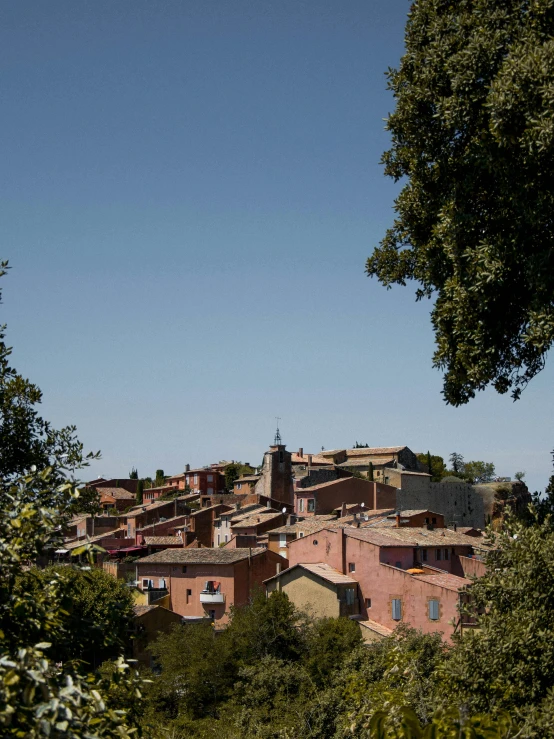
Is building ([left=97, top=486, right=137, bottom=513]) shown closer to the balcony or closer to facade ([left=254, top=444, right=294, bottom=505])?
facade ([left=254, top=444, right=294, bottom=505])

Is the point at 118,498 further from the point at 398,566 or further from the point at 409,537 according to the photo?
the point at 398,566

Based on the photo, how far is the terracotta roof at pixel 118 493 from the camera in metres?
100

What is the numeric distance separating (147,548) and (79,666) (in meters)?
59.5

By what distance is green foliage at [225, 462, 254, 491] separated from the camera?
9994 centimetres

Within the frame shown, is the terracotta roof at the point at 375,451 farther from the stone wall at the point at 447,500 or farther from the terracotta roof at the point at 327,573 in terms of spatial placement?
the terracotta roof at the point at 327,573

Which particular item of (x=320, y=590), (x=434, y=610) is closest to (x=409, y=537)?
(x=320, y=590)

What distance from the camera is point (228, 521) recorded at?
66938mm

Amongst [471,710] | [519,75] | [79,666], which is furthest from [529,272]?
[79,666]

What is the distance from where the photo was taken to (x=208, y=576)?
4909 centimetres

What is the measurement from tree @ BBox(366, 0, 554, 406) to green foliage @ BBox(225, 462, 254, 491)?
87438 millimetres

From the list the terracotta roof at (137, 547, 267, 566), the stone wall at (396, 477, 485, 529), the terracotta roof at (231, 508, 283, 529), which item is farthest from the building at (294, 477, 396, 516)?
the terracotta roof at (137, 547, 267, 566)

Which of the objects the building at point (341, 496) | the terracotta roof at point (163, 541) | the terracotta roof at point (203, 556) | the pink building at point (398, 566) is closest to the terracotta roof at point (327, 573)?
the pink building at point (398, 566)

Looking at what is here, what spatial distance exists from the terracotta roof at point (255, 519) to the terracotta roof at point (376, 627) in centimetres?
2067

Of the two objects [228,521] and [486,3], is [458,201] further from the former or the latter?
[228,521]
